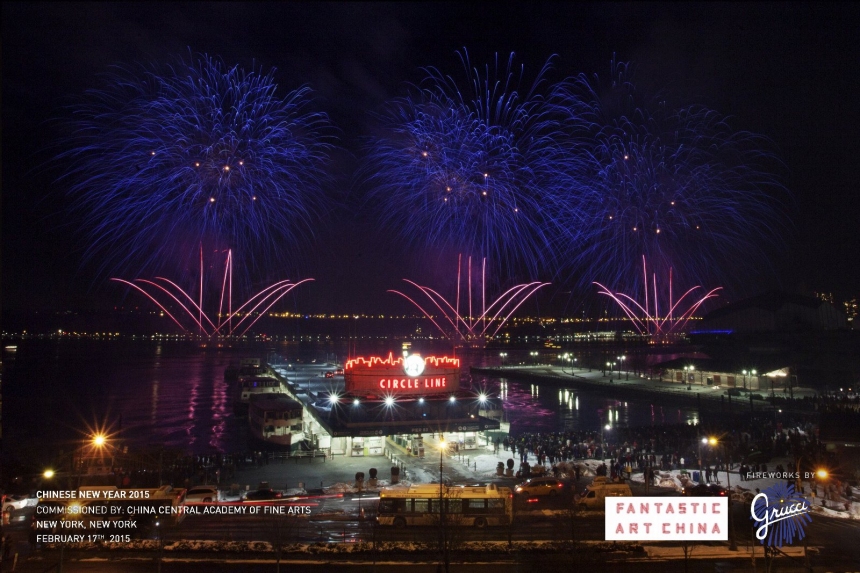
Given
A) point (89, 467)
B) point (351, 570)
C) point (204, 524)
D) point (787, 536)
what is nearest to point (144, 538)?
point (204, 524)

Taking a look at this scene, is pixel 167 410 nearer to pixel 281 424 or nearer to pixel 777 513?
pixel 281 424

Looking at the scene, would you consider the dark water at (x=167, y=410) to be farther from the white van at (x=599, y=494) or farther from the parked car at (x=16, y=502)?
the white van at (x=599, y=494)

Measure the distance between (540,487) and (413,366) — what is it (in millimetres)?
13434

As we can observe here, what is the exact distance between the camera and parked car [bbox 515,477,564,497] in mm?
16797

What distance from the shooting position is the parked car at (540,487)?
1680cm

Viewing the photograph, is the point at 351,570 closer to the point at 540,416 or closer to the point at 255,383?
the point at 540,416

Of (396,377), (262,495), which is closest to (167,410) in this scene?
(396,377)

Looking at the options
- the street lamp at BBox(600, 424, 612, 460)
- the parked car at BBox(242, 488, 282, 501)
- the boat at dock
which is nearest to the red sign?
the boat at dock

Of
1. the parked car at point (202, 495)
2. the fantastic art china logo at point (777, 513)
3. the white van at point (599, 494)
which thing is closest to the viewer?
the fantastic art china logo at point (777, 513)

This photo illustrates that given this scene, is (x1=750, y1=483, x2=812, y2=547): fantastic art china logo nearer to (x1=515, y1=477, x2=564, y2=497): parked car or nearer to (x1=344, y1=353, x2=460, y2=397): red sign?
(x1=515, y1=477, x2=564, y2=497): parked car

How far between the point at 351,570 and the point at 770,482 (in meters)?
14.2

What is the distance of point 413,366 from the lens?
96.8 ft

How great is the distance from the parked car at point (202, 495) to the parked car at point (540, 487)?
9.25 m

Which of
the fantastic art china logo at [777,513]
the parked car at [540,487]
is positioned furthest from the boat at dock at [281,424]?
the fantastic art china logo at [777,513]
